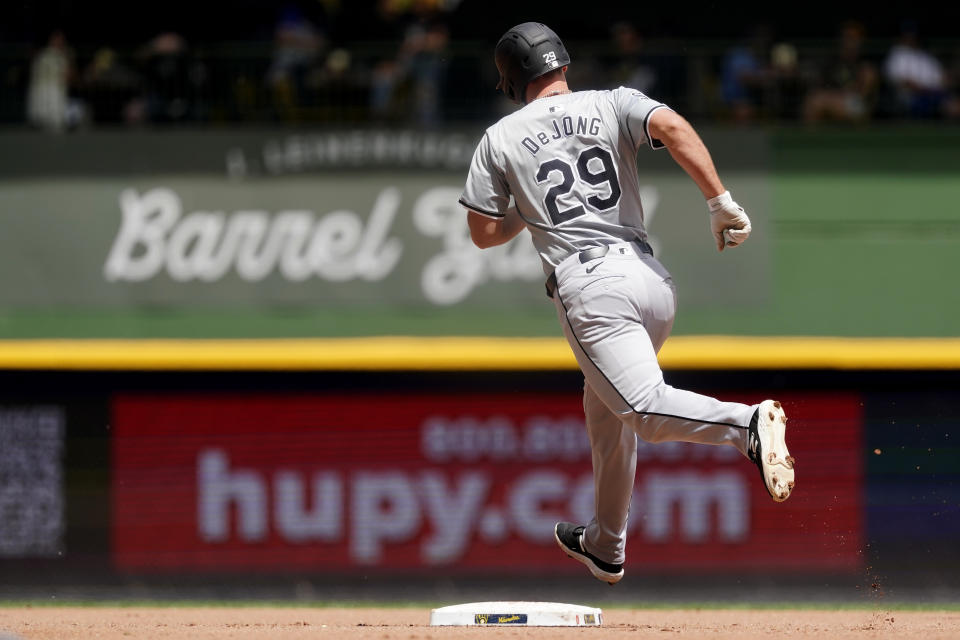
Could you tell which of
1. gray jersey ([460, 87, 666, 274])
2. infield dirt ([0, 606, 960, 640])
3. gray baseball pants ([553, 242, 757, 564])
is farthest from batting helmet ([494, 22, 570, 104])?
infield dirt ([0, 606, 960, 640])

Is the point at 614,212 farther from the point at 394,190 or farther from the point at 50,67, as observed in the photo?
the point at 50,67

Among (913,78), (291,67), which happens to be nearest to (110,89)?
(291,67)

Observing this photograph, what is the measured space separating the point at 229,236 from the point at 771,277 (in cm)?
461

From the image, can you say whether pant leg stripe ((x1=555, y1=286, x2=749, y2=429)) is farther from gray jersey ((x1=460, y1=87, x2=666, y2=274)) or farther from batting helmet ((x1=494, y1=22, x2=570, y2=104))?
batting helmet ((x1=494, y1=22, x2=570, y2=104))

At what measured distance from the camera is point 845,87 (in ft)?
37.7

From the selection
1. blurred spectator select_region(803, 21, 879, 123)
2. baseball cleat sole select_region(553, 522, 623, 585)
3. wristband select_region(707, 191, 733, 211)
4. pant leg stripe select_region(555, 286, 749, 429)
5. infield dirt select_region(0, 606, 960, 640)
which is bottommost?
infield dirt select_region(0, 606, 960, 640)

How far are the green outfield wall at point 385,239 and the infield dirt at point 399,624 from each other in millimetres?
4733

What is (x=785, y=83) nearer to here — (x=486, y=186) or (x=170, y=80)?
(x=170, y=80)

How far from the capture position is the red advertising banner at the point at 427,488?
280 inches

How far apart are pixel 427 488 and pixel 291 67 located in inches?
214

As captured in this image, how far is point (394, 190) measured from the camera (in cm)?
1181

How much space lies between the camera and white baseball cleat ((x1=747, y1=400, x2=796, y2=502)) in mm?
4418

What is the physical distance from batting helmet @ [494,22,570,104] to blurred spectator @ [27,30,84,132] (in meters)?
7.56

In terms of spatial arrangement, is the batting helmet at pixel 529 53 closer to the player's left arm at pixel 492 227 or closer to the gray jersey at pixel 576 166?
the gray jersey at pixel 576 166
